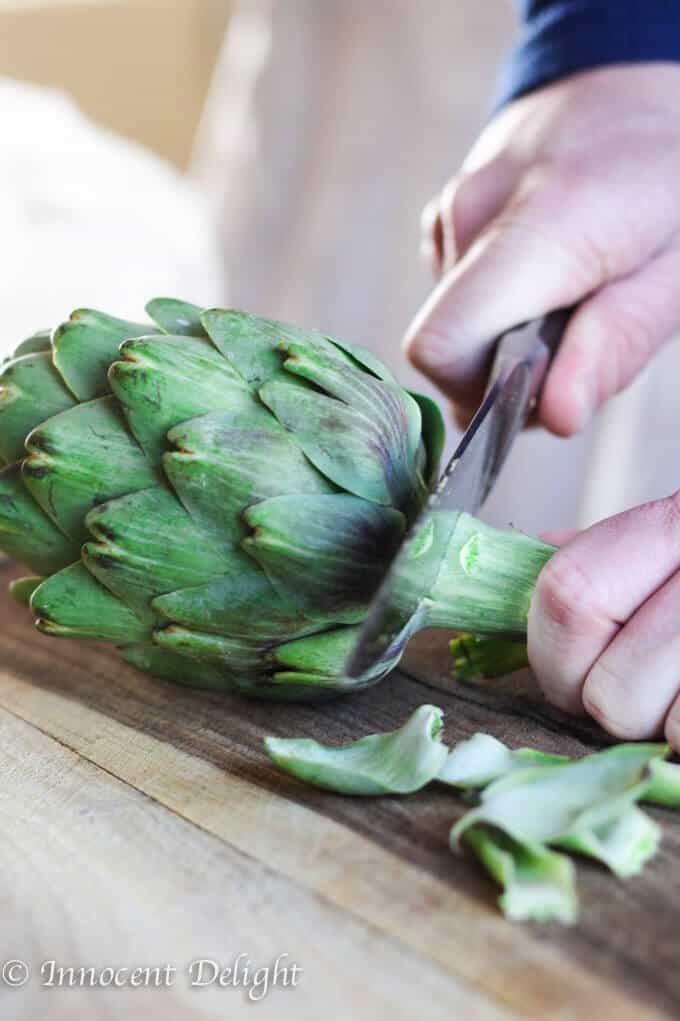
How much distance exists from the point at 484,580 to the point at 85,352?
0.89 ft

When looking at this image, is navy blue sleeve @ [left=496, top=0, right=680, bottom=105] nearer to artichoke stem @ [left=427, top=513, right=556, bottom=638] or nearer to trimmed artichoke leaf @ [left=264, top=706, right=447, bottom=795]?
artichoke stem @ [left=427, top=513, right=556, bottom=638]

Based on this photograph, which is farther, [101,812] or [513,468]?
[513,468]

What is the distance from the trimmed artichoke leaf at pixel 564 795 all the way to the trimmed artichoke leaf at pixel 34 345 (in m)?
0.39

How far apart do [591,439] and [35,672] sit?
39.6 inches

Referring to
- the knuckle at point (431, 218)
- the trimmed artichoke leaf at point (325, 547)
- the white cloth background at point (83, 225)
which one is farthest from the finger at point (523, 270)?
the white cloth background at point (83, 225)

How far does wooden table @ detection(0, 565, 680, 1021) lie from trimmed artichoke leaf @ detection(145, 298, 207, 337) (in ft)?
0.77

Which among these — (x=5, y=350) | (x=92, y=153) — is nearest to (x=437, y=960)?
(x=5, y=350)

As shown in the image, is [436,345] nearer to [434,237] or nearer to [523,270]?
[523,270]

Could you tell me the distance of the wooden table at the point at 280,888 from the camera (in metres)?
0.40

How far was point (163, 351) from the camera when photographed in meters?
0.61

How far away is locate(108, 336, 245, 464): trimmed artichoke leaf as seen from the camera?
1.98 feet

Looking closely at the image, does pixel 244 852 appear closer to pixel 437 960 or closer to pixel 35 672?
pixel 437 960

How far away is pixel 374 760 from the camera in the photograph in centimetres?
58

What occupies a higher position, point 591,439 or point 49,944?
point 49,944
